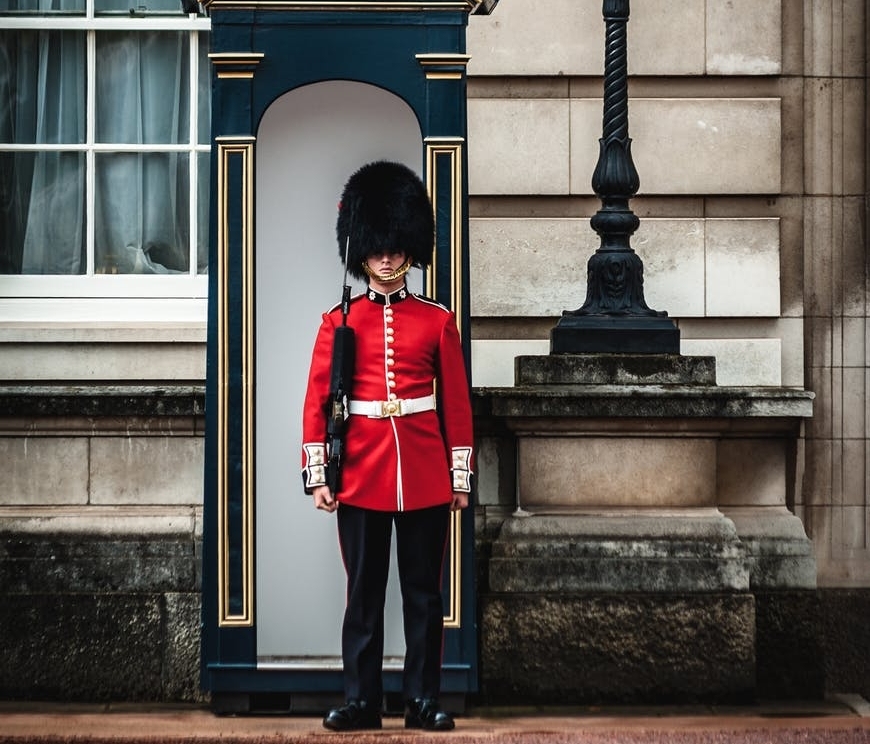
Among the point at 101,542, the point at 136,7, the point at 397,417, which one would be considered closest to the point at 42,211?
the point at 136,7

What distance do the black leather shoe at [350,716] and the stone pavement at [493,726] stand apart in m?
0.04

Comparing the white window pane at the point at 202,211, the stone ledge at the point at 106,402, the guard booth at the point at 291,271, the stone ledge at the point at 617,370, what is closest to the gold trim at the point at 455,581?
the guard booth at the point at 291,271

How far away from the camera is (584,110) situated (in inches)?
280

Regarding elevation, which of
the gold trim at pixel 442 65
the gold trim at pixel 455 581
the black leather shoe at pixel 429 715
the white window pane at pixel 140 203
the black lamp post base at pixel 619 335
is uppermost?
the gold trim at pixel 442 65

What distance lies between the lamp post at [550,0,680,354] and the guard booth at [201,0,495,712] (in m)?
0.85

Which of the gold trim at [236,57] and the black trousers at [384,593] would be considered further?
the gold trim at [236,57]

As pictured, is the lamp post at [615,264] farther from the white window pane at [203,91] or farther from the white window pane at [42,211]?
the white window pane at [42,211]

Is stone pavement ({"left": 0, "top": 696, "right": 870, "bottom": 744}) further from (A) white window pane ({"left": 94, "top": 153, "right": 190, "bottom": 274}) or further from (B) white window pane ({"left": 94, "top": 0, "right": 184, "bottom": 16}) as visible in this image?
(B) white window pane ({"left": 94, "top": 0, "right": 184, "bottom": 16})

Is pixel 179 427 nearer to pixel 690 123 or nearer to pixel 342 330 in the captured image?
pixel 342 330

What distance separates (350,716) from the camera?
212 inches

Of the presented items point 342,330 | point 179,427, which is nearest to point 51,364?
point 179,427

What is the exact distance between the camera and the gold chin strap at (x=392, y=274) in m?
5.33

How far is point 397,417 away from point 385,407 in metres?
0.05

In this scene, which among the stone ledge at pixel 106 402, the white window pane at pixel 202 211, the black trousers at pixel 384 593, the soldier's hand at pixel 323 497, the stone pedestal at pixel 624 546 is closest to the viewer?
the soldier's hand at pixel 323 497
